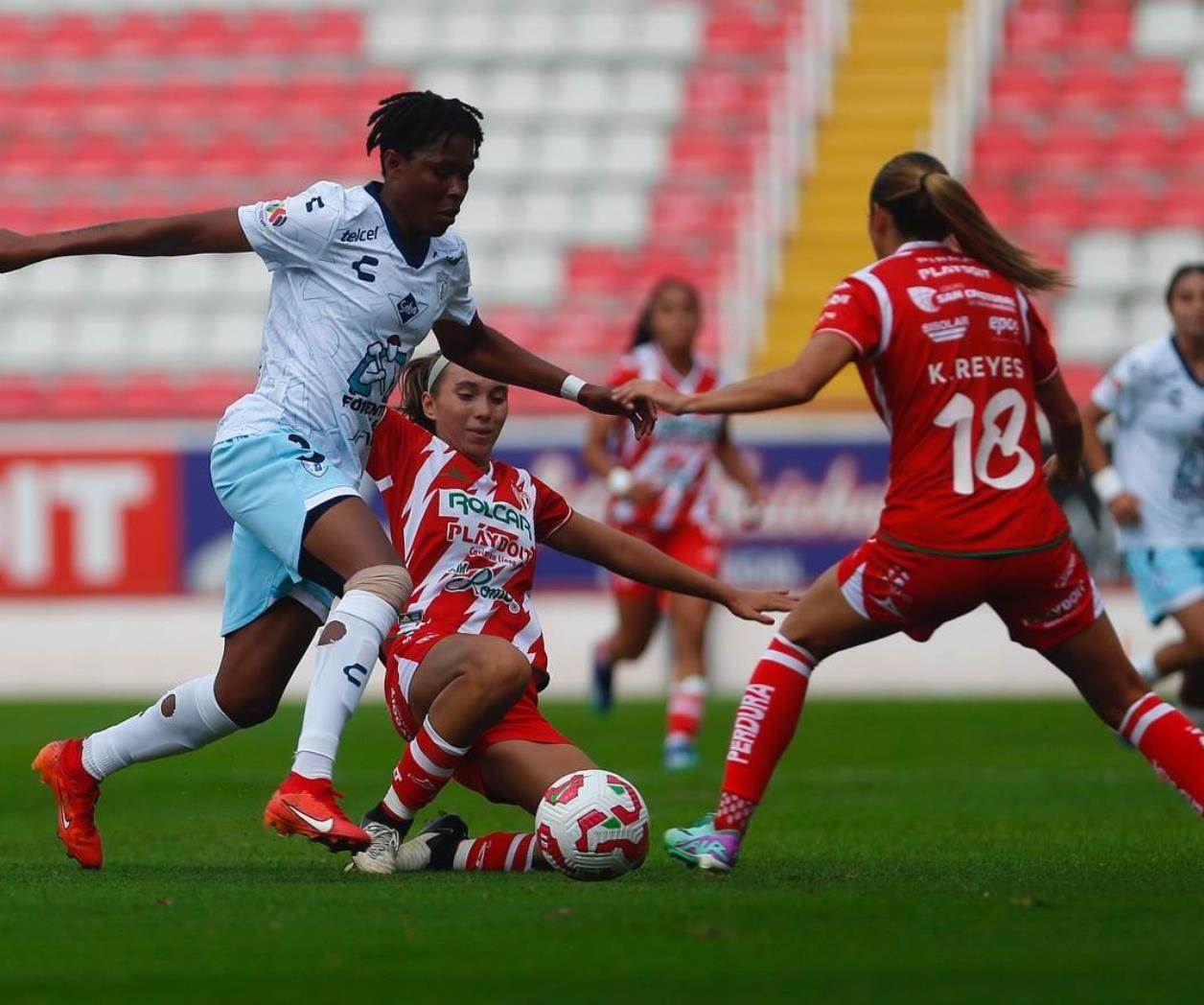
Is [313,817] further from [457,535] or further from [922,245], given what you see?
[922,245]

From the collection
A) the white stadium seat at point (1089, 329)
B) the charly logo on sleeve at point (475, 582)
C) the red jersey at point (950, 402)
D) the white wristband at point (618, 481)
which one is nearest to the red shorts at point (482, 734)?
the charly logo on sleeve at point (475, 582)

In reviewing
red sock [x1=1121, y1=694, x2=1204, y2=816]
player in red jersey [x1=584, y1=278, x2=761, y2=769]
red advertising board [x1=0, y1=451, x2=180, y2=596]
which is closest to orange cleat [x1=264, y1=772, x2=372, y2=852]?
red sock [x1=1121, y1=694, x2=1204, y2=816]

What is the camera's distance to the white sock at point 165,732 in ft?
20.8

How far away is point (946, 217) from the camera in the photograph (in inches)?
233

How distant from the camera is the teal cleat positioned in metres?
6.02

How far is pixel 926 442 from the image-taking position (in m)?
5.84

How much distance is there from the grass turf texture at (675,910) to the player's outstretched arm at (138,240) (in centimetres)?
161

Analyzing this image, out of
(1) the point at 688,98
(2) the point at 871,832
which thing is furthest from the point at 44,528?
(2) the point at 871,832

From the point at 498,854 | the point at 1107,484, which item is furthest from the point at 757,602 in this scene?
the point at 1107,484

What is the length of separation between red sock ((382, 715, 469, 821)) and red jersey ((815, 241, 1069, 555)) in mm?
1310

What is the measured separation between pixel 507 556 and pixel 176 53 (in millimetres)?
17247

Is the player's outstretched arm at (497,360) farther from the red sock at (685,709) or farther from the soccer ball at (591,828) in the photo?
the red sock at (685,709)

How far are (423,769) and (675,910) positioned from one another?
119cm

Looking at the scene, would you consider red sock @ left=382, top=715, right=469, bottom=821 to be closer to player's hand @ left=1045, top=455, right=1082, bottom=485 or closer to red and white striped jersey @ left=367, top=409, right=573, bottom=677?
red and white striped jersey @ left=367, top=409, right=573, bottom=677
